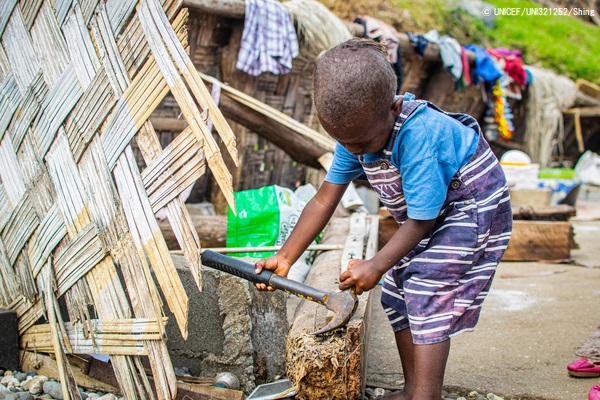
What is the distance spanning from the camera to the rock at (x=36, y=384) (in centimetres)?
230

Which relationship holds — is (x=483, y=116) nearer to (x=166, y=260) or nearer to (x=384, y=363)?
(x=384, y=363)

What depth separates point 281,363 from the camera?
2420 mm

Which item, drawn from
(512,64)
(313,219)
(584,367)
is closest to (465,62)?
(512,64)

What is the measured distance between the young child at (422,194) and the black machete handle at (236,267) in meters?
0.03

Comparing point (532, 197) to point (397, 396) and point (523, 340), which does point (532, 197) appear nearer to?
point (523, 340)

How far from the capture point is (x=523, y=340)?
2914mm

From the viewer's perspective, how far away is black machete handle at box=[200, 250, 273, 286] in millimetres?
2033

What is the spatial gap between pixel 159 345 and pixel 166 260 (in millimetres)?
273

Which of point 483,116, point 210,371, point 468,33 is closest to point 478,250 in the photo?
point 210,371

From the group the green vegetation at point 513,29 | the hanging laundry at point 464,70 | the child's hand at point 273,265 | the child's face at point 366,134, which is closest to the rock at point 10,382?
the child's hand at point 273,265

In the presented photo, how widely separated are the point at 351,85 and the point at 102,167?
88cm

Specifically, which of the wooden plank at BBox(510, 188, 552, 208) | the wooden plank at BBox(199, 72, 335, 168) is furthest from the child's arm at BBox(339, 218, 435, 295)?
the wooden plank at BBox(510, 188, 552, 208)

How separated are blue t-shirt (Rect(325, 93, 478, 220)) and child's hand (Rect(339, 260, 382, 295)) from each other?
0.21 m

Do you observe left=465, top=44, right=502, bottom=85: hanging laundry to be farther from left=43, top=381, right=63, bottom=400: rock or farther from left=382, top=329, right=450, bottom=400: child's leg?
left=43, top=381, right=63, bottom=400: rock
